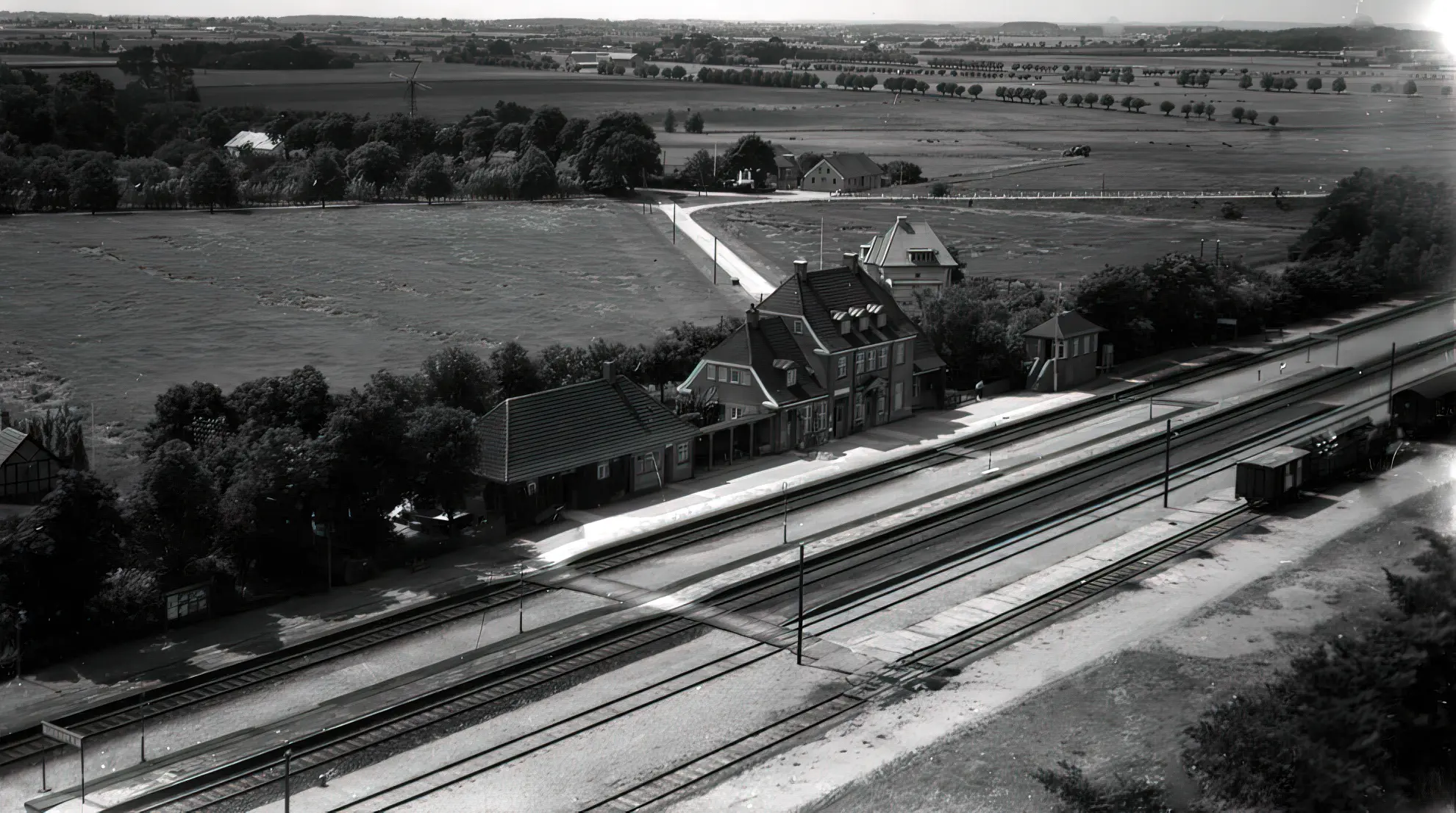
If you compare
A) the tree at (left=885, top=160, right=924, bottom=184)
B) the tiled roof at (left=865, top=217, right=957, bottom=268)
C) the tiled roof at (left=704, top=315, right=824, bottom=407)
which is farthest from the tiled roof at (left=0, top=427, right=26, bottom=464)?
the tree at (left=885, top=160, right=924, bottom=184)

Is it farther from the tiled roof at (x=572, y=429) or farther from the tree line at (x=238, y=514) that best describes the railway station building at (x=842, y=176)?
the tree line at (x=238, y=514)

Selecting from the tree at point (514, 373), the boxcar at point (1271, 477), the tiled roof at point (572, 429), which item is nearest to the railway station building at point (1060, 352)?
the boxcar at point (1271, 477)

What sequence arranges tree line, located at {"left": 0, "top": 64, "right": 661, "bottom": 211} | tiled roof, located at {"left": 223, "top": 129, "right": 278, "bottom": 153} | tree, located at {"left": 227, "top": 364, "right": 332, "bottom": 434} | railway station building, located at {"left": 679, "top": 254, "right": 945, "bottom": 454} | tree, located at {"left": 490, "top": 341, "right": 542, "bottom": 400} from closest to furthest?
tree, located at {"left": 227, "top": 364, "right": 332, "bottom": 434}
railway station building, located at {"left": 679, "top": 254, "right": 945, "bottom": 454}
tree, located at {"left": 490, "top": 341, "right": 542, "bottom": 400}
tree line, located at {"left": 0, "top": 64, "right": 661, "bottom": 211}
tiled roof, located at {"left": 223, "top": 129, "right": 278, "bottom": 153}

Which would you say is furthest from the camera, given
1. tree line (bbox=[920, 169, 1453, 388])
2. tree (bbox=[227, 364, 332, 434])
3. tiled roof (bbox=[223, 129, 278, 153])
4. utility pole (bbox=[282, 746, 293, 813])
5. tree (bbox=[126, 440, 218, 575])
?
tiled roof (bbox=[223, 129, 278, 153])

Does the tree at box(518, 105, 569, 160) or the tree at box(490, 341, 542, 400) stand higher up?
the tree at box(518, 105, 569, 160)

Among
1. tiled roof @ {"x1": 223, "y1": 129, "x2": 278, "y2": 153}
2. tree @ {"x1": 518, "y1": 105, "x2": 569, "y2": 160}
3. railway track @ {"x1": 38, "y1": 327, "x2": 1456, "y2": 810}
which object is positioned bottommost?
railway track @ {"x1": 38, "y1": 327, "x2": 1456, "y2": 810}

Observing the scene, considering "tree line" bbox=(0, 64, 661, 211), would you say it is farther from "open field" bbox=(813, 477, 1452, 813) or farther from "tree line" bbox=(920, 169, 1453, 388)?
"open field" bbox=(813, 477, 1452, 813)

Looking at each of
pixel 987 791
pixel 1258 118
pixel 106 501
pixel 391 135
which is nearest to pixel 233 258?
pixel 391 135

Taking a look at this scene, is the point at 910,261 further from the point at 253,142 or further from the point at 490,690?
the point at 253,142
